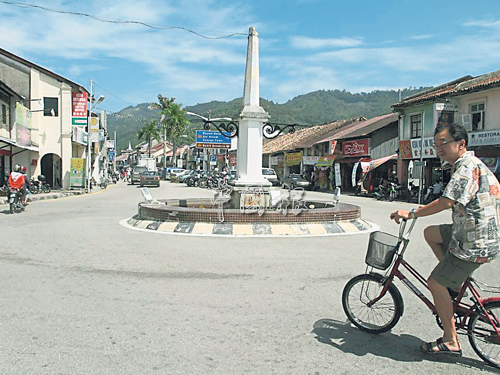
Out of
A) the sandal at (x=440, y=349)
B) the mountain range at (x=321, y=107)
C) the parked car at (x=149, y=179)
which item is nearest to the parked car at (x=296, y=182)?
the parked car at (x=149, y=179)

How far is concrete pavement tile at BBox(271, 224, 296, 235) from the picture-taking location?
1035 centimetres

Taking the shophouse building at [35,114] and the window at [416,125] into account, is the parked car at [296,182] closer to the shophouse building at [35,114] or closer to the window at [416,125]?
the window at [416,125]

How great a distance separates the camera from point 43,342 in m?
4.06

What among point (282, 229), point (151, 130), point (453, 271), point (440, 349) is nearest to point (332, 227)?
point (282, 229)

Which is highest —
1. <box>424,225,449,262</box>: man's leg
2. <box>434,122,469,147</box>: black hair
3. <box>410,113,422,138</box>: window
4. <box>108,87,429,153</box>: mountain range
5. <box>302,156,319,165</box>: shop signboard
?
<box>108,87,429,153</box>: mountain range

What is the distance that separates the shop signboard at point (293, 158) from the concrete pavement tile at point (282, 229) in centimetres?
3467

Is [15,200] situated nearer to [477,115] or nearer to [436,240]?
[436,240]

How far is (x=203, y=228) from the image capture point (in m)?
10.5

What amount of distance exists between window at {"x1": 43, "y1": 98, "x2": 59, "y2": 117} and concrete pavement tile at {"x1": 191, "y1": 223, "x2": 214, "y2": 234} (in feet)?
74.7

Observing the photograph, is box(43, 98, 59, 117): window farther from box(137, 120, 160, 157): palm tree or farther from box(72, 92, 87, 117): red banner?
box(137, 120, 160, 157): palm tree

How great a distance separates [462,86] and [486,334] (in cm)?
2611

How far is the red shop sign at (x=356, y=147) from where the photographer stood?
33.1 metres

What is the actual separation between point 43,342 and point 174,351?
1.21 m

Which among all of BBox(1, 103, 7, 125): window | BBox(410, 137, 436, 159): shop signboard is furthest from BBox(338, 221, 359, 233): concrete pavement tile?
BBox(1, 103, 7, 125): window
